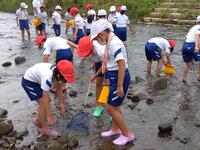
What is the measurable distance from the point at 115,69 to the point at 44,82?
1176 millimetres

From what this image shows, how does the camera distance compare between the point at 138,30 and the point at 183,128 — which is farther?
the point at 138,30

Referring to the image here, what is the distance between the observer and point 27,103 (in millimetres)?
8844

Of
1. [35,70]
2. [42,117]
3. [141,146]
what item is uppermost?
[35,70]

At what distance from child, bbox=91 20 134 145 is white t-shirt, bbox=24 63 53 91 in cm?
93

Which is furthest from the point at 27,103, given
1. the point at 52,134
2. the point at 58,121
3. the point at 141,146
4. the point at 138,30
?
the point at 138,30

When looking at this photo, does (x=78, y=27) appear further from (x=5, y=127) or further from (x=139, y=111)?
(x=5, y=127)

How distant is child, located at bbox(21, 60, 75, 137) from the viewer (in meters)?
6.23

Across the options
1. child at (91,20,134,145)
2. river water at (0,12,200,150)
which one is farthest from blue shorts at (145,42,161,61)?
child at (91,20,134,145)

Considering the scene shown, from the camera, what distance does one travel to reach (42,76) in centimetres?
648

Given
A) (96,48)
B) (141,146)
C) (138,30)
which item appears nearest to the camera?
(141,146)

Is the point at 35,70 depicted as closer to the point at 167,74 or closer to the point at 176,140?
the point at 176,140

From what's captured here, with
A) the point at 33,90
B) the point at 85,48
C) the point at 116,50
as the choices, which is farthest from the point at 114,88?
the point at 33,90

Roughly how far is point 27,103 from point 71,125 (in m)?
2.13

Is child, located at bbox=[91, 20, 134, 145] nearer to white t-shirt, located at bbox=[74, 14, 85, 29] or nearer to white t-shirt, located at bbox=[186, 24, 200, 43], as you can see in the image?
white t-shirt, located at bbox=[186, 24, 200, 43]
